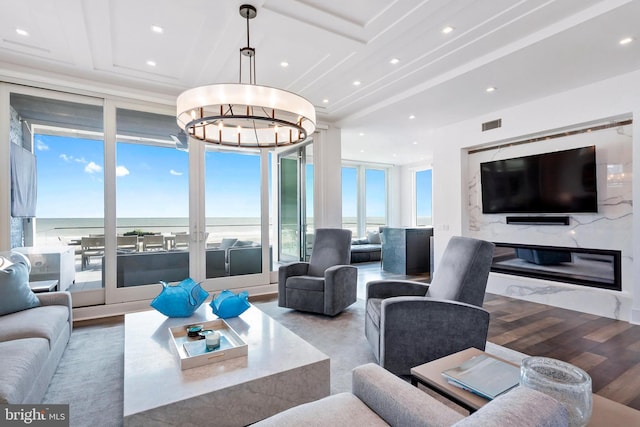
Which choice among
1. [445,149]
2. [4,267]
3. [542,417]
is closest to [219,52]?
[4,267]

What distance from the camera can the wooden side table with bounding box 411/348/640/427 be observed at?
1081 mm

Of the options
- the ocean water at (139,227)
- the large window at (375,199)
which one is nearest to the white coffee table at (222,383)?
the ocean water at (139,227)

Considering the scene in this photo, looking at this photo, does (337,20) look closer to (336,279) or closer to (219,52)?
(219,52)

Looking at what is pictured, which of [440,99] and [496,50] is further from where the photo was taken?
[440,99]

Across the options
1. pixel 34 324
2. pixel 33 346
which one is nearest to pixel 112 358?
pixel 34 324

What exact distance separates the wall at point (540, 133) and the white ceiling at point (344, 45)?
0.77 feet

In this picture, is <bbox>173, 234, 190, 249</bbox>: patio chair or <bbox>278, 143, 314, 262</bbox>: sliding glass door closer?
<bbox>173, 234, 190, 249</bbox>: patio chair

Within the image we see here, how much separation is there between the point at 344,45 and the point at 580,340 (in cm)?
378

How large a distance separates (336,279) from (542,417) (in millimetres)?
3089

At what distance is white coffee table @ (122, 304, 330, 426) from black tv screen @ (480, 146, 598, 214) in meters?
4.24

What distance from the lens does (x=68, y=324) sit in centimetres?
297

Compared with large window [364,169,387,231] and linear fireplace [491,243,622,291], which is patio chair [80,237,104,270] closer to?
linear fireplace [491,243,622,291]

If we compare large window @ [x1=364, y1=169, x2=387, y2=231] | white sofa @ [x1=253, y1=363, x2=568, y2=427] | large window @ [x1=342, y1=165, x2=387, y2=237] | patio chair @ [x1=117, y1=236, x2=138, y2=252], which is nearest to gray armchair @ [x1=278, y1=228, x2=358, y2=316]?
patio chair @ [x1=117, y1=236, x2=138, y2=252]

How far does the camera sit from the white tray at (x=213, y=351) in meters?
1.83
